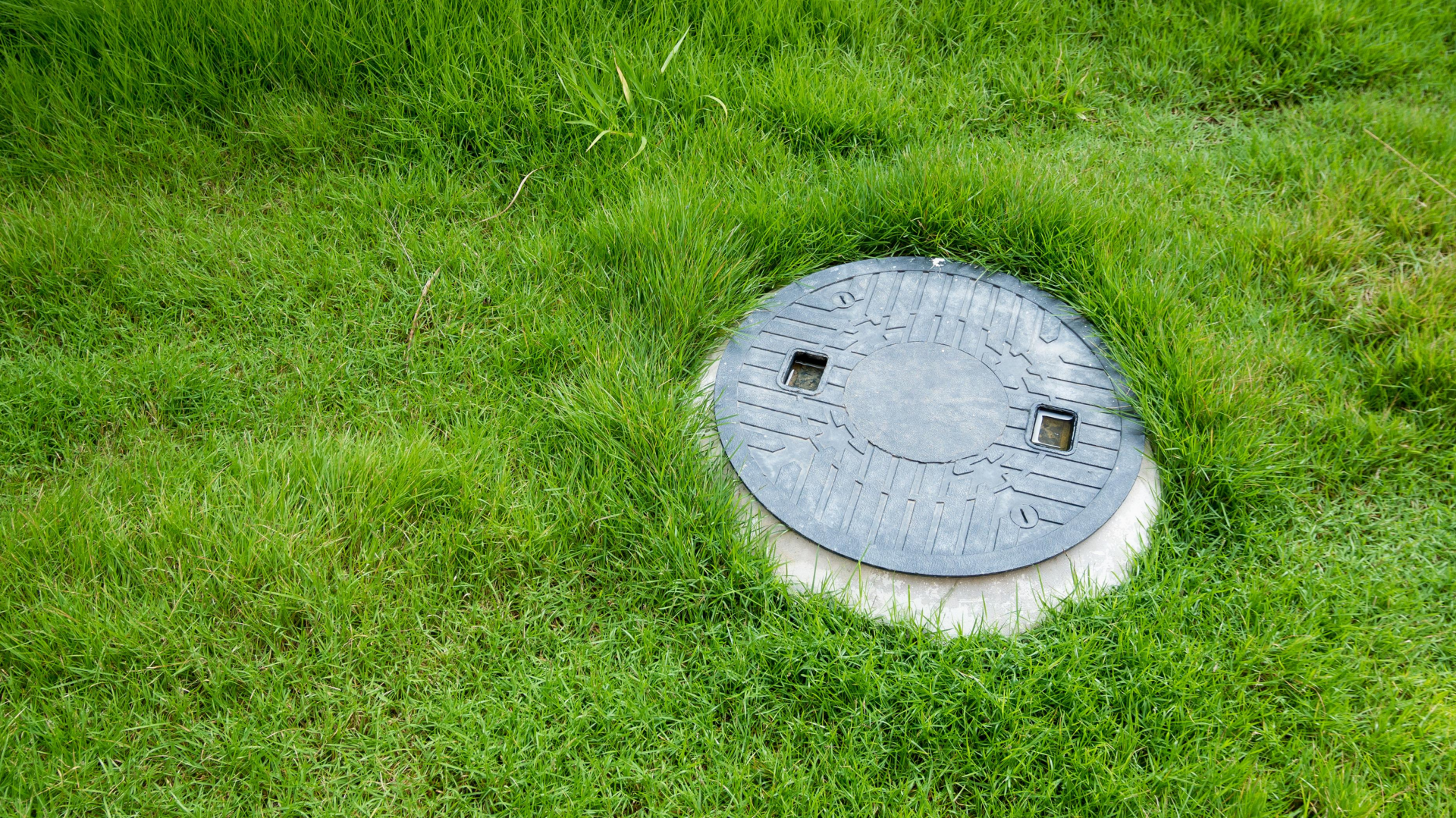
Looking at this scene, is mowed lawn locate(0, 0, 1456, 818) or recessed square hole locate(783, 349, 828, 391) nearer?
mowed lawn locate(0, 0, 1456, 818)

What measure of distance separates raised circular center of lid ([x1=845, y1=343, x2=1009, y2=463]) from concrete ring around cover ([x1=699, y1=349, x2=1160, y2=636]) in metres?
0.30

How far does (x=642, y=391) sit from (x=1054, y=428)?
38.8 inches

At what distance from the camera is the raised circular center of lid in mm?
2287

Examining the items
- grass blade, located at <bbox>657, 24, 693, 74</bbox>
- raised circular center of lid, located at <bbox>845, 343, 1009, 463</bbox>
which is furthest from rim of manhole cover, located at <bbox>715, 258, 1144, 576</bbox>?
grass blade, located at <bbox>657, 24, 693, 74</bbox>

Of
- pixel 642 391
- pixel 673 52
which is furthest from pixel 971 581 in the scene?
pixel 673 52

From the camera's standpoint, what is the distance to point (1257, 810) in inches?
68.9

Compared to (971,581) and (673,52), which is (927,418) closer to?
(971,581)

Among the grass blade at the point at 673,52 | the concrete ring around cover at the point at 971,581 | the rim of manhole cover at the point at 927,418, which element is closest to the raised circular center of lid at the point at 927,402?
the rim of manhole cover at the point at 927,418

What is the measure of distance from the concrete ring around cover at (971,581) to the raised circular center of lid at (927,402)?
305 millimetres

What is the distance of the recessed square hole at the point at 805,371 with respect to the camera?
8.07 feet

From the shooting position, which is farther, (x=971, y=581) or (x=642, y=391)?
(x=642, y=391)

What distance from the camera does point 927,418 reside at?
2334 millimetres

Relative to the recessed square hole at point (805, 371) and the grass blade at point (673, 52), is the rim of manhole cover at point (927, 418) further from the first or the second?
the grass blade at point (673, 52)

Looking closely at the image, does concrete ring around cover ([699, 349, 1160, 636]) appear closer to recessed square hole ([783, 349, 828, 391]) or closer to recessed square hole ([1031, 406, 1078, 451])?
recessed square hole ([1031, 406, 1078, 451])
